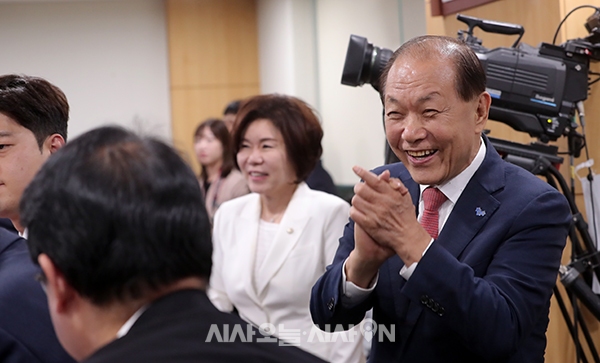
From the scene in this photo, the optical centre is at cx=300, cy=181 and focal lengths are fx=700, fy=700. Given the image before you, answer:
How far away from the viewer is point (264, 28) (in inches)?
264

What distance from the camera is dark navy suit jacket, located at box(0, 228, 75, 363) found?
1.21 metres

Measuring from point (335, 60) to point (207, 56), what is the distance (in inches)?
90.9

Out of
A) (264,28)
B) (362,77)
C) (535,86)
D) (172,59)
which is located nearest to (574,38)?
(535,86)

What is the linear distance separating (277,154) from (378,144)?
189 cm

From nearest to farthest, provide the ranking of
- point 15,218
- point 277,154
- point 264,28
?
point 15,218, point 277,154, point 264,28

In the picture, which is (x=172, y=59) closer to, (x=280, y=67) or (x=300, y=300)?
(x=280, y=67)

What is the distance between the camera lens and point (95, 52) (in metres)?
7.02

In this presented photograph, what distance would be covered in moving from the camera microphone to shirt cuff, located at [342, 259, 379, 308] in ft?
3.27

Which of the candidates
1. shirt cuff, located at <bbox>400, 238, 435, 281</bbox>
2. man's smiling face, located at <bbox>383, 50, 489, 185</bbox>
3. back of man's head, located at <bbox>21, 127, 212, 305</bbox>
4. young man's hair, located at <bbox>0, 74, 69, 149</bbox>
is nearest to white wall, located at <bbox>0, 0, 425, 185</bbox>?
young man's hair, located at <bbox>0, 74, 69, 149</bbox>

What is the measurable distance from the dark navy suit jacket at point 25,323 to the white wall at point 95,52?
5.75m

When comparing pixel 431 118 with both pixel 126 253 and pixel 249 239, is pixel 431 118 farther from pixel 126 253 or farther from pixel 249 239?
→ pixel 249 239

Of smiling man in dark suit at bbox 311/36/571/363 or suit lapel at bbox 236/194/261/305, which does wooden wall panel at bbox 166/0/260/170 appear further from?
smiling man in dark suit at bbox 311/36/571/363

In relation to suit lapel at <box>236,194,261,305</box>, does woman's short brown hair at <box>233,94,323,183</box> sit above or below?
above

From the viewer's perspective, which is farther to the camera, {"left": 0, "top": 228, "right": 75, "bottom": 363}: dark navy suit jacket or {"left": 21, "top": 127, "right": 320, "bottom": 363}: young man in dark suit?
{"left": 0, "top": 228, "right": 75, "bottom": 363}: dark navy suit jacket
